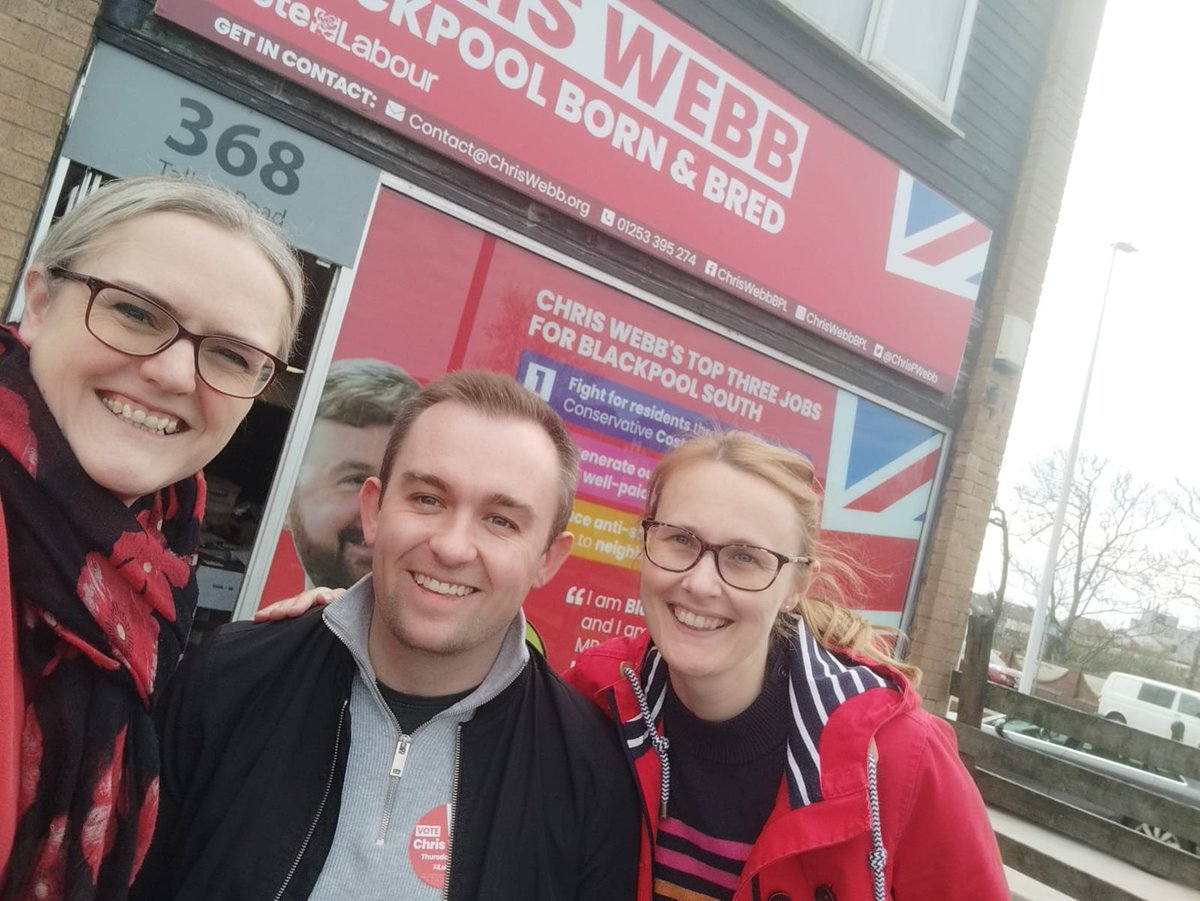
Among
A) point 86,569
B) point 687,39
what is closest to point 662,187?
point 687,39

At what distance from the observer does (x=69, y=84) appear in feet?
9.30

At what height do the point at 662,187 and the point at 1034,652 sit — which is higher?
the point at 662,187

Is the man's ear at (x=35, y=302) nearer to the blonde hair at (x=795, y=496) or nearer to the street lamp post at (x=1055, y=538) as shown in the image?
the blonde hair at (x=795, y=496)

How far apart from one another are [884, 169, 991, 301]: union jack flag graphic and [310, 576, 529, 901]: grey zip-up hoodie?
4519 mm

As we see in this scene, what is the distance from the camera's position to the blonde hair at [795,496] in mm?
2090

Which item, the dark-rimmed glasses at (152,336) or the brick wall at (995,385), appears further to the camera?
the brick wall at (995,385)

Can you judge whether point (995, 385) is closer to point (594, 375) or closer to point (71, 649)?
point (594, 375)

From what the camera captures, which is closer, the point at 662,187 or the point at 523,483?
the point at 523,483

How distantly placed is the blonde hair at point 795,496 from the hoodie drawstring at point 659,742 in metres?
→ 0.44

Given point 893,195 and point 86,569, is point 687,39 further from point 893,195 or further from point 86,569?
point 86,569

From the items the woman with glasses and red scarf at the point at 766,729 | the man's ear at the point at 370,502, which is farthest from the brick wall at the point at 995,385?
the man's ear at the point at 370,502

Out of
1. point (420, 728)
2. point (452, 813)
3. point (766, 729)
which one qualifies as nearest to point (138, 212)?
point (420, 728)

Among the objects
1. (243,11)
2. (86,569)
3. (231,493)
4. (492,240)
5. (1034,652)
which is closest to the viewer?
(86,569)

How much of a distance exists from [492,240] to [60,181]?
175 centimetres
